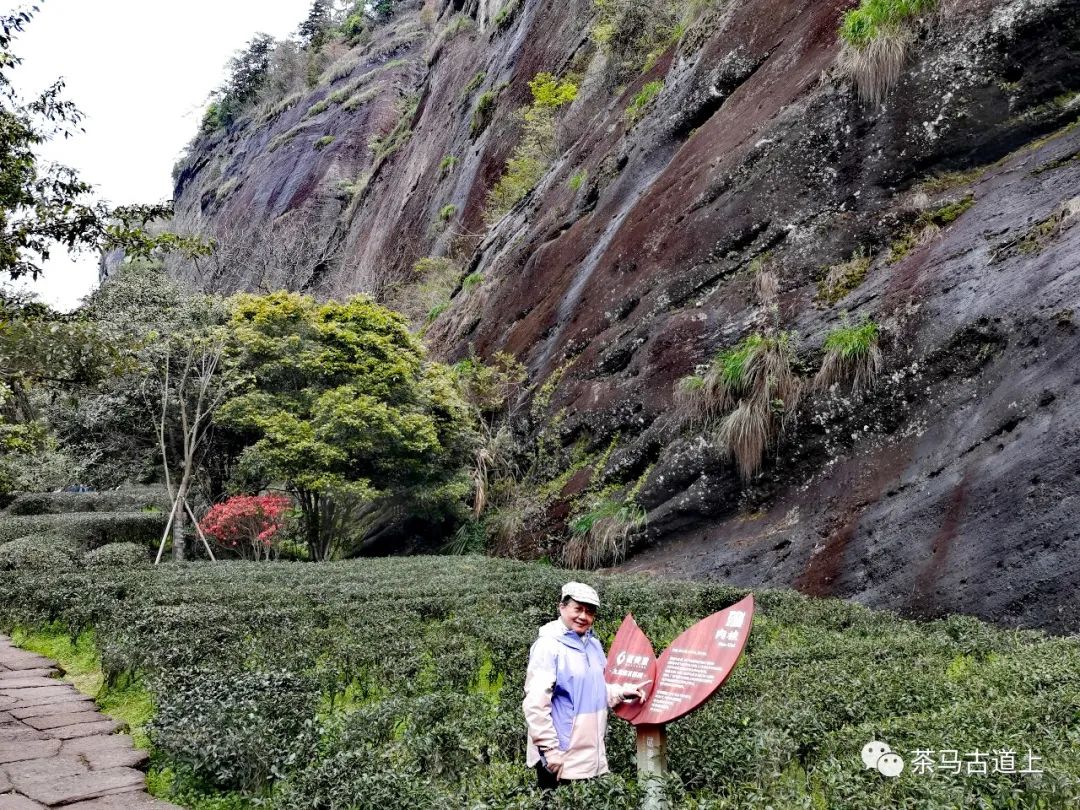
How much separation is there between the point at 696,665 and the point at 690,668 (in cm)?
3

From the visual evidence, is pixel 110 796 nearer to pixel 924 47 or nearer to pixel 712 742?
pixel 712 742

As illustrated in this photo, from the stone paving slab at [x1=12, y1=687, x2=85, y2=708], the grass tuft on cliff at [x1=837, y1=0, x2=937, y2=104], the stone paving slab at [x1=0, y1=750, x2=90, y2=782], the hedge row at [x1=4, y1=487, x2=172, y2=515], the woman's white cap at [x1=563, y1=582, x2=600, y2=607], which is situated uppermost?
the grass tuft on cliff at [x1=837, y1=0, x2=937, y2=104]

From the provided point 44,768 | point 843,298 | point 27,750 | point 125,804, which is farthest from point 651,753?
point 843,298

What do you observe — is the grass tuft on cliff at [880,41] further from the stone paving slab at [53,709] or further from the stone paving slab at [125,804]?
the stone paving slab at [53,709]

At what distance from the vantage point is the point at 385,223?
115ft

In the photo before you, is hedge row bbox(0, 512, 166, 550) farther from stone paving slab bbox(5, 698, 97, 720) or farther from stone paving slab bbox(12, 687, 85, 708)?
stone paving slab bbox(5, 698, 97, 720)

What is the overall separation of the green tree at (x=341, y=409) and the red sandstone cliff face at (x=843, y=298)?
94.0 inches

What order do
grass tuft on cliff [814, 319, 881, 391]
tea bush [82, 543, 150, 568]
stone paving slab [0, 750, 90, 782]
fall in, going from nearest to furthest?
stone paving slab [0, 750, 90, 782] → grass tuft on cliff [814, 319, 881, 391] → tea bush [82, 543, 150, 568]

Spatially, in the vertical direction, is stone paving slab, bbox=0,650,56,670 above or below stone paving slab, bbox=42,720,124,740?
above

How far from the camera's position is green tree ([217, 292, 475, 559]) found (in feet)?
47.8

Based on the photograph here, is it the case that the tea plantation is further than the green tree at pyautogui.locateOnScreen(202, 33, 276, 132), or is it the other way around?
the green tree at pyautogui.locateOnScreen(202, 33, 276, 132)

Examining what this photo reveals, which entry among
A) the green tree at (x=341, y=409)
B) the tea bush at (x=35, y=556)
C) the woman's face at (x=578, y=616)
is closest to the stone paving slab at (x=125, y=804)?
the woman's face at (x=578, y=616)

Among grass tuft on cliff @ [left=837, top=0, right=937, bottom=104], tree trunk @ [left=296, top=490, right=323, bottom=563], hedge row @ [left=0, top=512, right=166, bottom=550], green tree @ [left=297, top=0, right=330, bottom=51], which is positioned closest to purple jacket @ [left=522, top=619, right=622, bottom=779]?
grass tuft on cliff @ [left=837, top=0, right=937, bottom=104]

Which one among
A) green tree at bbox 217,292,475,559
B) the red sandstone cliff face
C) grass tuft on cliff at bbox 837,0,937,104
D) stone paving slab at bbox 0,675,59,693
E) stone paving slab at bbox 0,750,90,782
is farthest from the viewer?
green tree at bbox 217,292,475,559
